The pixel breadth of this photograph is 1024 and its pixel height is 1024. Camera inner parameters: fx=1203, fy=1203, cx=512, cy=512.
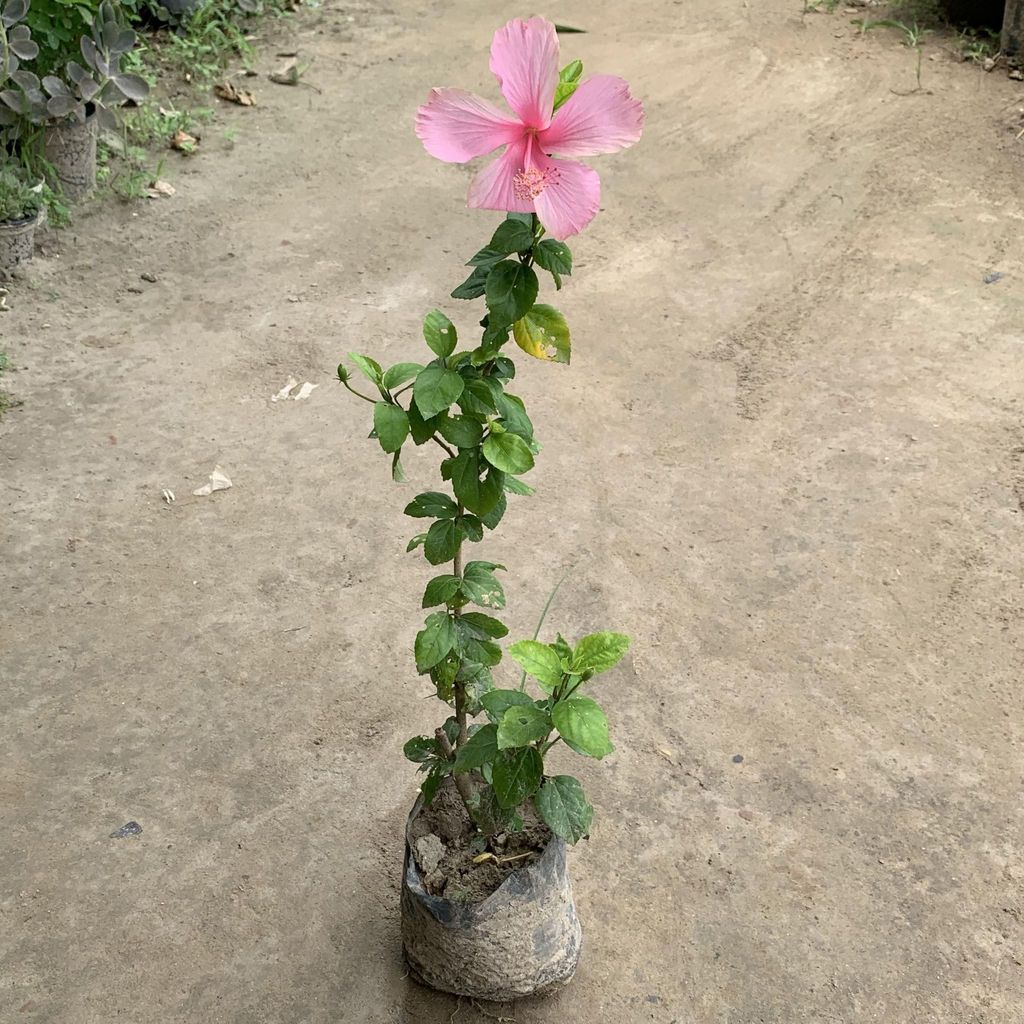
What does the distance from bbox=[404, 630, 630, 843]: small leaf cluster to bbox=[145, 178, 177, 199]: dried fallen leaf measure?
139 inches

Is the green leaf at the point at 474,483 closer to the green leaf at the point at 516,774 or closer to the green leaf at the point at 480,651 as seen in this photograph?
the green leaf at the point at 480,651

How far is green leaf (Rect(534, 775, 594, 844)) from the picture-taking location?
1924 millimetres

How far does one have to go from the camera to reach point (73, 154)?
15.3 feet

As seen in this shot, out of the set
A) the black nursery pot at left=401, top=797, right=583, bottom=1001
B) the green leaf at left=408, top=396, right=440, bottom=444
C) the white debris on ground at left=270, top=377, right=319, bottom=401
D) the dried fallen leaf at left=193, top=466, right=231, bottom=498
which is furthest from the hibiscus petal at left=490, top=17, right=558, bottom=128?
the white debris on ground at left=270, top=377, right=319, bottom=401

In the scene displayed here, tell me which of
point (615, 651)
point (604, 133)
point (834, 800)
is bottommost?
point (834, 800)

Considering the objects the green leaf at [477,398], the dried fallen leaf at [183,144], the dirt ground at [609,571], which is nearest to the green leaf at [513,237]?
the green leaf at [477,398]

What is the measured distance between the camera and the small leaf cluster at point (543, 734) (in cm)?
180

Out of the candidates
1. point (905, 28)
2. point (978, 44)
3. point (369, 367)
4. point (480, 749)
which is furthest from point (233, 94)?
point (480, 749)

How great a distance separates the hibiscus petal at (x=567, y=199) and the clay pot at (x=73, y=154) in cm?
369

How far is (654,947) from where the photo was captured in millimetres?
2312

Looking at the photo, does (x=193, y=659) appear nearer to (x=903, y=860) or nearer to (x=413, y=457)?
(x=413, y=457)

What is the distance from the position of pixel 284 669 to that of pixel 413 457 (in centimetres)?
91

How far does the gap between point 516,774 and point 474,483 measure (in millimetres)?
465

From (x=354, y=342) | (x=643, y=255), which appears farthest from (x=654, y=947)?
(x=643, y=255)
